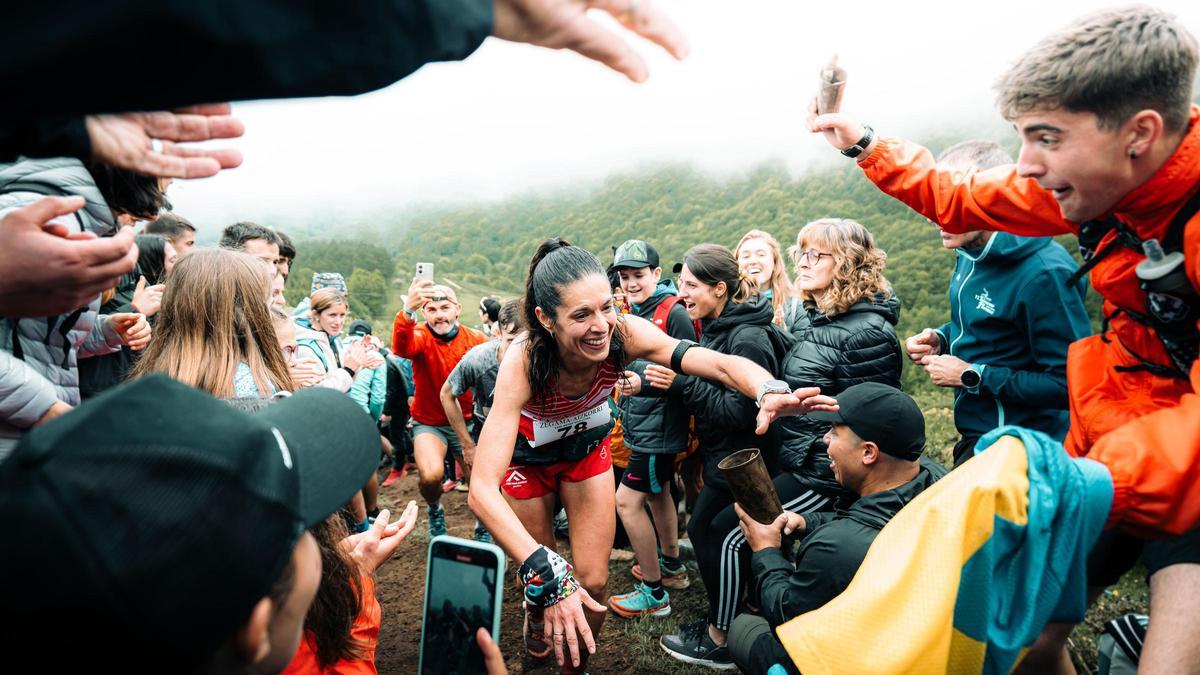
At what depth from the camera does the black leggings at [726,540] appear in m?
3.89

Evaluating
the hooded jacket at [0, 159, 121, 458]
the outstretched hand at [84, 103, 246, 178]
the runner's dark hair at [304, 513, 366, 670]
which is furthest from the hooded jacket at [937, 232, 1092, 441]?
the hooded jacket at [0, 159, 121, 458]

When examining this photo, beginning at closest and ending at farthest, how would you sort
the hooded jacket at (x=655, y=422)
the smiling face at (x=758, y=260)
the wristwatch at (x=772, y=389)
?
the wristwatch at (x=772, y=389) → the hooded jacket at (x=655, y=422) → the smiling face at (x=758, y=260)

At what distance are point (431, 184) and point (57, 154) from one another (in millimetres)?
35624

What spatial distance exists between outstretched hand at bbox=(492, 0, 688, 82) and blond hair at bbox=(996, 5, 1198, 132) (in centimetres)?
126

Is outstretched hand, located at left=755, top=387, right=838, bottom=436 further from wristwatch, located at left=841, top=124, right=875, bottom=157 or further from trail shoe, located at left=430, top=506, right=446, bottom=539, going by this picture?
trail shoe, located at left=430, top=506, right=446, bottom=539

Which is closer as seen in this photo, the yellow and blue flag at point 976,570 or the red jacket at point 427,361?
the yellow and blue flag at point 976,570

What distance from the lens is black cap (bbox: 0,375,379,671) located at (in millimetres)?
862

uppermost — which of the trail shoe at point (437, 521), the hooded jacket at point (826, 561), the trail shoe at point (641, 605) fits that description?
the hooded jacket at point (826, 561)

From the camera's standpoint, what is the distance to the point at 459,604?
88.8 inches

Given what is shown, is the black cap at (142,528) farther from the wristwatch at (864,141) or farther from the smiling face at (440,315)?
the smiling face at (440,315)

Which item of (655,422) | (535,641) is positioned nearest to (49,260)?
(535,641)

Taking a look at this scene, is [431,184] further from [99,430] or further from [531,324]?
[99,430]

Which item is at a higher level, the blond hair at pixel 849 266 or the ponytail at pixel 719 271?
the blond hair at pixel 849 266

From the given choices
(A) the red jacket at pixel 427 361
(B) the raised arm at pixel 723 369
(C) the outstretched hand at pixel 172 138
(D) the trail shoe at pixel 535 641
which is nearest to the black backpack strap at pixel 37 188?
(C) the outstretched hand at pixel 172 138
